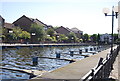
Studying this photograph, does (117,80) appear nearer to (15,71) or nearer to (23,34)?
(15,71)

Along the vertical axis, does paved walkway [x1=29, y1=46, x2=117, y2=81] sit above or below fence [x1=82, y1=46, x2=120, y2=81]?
below

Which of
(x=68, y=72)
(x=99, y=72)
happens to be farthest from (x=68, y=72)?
(x=99, y=72)

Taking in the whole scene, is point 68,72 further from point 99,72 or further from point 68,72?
point 99,72

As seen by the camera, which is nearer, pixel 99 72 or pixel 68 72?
pixel 99 72

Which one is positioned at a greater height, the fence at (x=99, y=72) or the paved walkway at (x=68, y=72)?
the fence at (x=99, y=72)

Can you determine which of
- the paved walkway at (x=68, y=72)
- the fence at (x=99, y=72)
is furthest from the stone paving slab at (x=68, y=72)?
the fence at (x=99, y=72)

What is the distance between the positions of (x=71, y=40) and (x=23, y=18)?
35.5m

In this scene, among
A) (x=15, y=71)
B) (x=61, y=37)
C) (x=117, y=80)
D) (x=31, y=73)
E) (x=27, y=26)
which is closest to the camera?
(x=117, y=80)

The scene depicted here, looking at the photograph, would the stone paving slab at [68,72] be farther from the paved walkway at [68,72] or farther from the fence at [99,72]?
the fence at [99,72]

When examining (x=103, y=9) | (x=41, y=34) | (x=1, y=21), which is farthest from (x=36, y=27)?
(x=103, y=9)

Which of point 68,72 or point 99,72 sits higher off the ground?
point 99,72

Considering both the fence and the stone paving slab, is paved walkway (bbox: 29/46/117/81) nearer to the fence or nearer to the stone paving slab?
the stone paving slab

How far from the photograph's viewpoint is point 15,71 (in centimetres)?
1228

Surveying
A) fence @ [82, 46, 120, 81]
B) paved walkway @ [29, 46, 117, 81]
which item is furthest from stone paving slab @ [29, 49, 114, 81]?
fence @ [82, 46, 120, 81]
